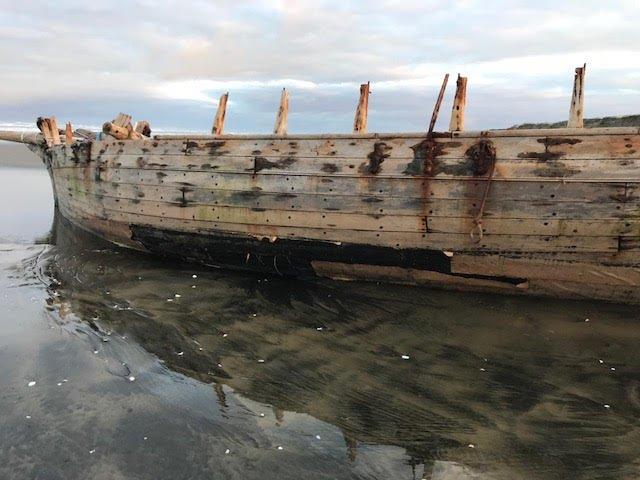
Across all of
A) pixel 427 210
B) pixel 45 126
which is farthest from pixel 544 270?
pixel 45 126

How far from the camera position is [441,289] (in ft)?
19.5

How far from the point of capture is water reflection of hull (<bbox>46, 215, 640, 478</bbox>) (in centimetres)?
313

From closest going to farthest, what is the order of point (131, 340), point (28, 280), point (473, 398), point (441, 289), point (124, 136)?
point (473, 398) < point (131, 340) < point (441, 289) < point (28, 280) < point (124, 136)

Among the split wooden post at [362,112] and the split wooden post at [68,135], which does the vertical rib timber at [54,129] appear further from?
the split wooden post at [362,112]

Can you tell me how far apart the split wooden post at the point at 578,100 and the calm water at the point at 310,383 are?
77.9 inches

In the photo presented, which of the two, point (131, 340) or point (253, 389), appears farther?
point (131, 340)

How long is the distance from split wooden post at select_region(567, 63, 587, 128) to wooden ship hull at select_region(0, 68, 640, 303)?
13 mm

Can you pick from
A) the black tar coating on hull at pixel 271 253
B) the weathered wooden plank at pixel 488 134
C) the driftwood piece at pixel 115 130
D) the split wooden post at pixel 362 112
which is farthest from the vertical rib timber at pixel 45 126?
the split wooden post at pixel 362 112

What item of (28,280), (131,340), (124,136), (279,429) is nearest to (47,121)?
(124,136)

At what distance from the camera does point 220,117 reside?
7230 millimetres

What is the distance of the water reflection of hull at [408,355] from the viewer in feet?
10.3

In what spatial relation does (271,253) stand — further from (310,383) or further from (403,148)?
(310,383)

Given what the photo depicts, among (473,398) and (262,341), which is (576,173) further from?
(262,341)

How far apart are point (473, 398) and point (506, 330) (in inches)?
58.9
